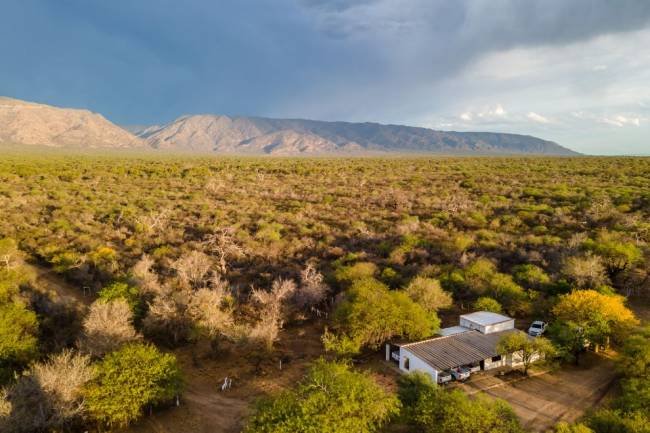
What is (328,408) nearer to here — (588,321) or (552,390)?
(552,390)

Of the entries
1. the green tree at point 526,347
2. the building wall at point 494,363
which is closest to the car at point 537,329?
the green tree at point 526,347

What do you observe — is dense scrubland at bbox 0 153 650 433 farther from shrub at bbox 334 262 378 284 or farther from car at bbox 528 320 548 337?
car at bbox 528 320 548 337

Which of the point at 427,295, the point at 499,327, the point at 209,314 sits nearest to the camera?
the point at 209,314

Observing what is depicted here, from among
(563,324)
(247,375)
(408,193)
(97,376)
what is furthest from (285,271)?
(408,193)

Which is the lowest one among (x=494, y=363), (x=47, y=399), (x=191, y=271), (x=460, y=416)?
(x=494, y=363)

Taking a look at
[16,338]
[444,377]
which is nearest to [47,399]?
[16,338]

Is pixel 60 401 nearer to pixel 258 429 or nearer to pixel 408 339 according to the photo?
pixel 258 429

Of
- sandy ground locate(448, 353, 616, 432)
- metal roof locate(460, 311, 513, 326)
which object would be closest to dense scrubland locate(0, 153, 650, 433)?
sandy ground locate(448, 353, 616, 432)
